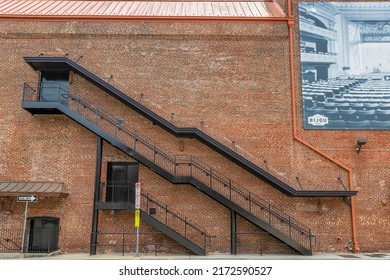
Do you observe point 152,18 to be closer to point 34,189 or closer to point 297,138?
A: point 297,138

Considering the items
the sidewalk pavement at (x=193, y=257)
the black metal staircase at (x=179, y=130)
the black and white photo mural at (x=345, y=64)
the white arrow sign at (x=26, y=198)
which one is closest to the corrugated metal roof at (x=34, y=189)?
the white arrow sign at (x=26, y=198)

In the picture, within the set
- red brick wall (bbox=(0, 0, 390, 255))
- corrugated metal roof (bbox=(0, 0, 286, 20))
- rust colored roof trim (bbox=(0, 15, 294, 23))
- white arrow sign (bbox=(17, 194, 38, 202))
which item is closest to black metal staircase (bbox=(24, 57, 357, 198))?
red brick wall (bbox=(0, 0, 390, 255))

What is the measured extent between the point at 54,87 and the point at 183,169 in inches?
302

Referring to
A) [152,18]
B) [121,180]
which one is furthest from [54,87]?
[152,18]

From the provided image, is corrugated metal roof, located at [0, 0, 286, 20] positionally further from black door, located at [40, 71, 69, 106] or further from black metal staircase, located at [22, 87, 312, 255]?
black metal staircase, located at [22, 87, 312, 255]

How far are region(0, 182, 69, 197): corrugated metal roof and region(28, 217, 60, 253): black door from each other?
1.52 m

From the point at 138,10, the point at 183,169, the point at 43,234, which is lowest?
the point at 43,234

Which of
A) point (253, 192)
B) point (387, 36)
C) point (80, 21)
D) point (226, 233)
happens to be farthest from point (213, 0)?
point (226, 233)

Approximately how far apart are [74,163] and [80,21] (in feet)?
23.9

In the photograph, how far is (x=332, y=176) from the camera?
53.5 feet

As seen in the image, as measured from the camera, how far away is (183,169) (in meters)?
16.2

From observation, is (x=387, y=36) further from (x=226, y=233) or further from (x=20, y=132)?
(x=20, y=132)

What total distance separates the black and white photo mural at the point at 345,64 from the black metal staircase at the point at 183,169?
4751mm

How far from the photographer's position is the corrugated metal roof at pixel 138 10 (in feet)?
57.6
